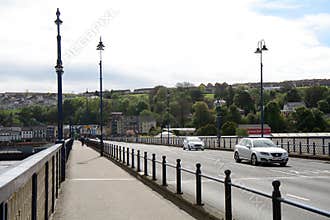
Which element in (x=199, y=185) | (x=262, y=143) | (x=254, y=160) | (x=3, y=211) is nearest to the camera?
(x=3, y=211)

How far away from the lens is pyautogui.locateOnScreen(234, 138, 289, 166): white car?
28625 mm

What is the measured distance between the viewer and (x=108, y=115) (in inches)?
5148

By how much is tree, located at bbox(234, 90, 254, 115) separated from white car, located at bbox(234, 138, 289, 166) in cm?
10281

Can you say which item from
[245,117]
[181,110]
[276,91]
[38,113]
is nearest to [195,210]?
[38,113]

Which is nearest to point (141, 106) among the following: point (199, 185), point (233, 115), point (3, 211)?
point (233, 115)

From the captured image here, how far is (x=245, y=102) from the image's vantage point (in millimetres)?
137875

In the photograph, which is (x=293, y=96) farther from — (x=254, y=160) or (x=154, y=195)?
(x=154, y=195)

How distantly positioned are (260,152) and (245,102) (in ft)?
360

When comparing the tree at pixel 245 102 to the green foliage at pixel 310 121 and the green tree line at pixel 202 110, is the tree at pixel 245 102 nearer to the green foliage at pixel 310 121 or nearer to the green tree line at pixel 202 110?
the green tree line at pixel 202 110

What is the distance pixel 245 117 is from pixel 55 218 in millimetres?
114088

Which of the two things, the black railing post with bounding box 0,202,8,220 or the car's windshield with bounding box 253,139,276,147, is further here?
the car's windshield with bounding box 253,139,276,147

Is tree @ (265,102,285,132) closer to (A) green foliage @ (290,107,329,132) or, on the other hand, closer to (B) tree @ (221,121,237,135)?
(A) green foliage @ (290,107,329,132)

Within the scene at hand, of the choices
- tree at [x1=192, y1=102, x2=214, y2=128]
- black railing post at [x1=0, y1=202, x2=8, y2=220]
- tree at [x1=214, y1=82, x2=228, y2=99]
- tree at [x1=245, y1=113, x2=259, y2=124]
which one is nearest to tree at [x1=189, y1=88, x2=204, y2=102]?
tree at [x1=214, y1=82, x2=228, y2=99]

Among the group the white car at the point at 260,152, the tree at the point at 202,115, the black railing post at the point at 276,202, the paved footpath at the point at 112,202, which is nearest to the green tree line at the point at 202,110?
the tree at the point at 202,115
